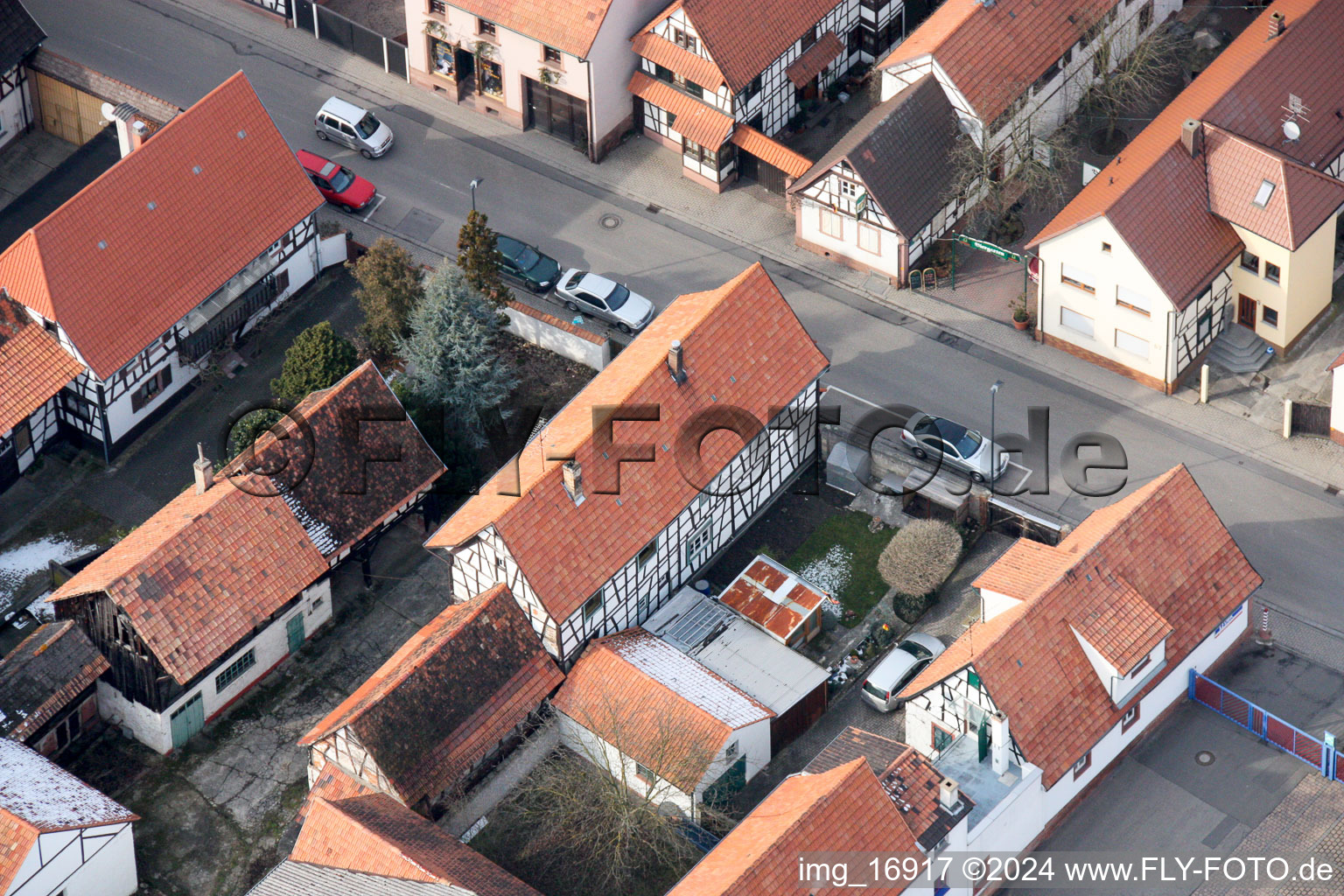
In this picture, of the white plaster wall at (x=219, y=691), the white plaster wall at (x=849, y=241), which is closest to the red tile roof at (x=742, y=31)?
the white plaster wall at (x=849, y=241)

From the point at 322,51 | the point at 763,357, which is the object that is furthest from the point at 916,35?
the point at 322,51

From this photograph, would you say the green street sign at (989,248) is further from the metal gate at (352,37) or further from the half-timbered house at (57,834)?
the half-timbered house at (57,834)

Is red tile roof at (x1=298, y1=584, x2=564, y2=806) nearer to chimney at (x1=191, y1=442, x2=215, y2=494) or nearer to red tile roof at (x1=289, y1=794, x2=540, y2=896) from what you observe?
red tile roof at (x1=289, y1=794, x2=540, y2=896)

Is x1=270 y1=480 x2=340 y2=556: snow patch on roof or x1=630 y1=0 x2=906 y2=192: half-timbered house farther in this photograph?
x1=630 y1=0 x2=906 y2=192: half-timbered house

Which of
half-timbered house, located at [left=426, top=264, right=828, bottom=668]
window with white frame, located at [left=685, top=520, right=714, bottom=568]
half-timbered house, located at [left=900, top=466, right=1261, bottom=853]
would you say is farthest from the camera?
window with white frame, located at [left=685, top=520, right=714, bottom=568]

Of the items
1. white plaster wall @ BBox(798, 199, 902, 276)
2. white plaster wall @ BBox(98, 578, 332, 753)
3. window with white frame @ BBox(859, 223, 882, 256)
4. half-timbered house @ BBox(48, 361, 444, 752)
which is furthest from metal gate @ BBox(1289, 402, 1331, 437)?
white plaster wall @ BBox(98, 578, 332, 753)

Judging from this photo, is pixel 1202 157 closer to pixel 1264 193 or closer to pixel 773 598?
pixel 1264 193

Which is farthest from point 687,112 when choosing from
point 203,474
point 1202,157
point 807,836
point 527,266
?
point 807,836
